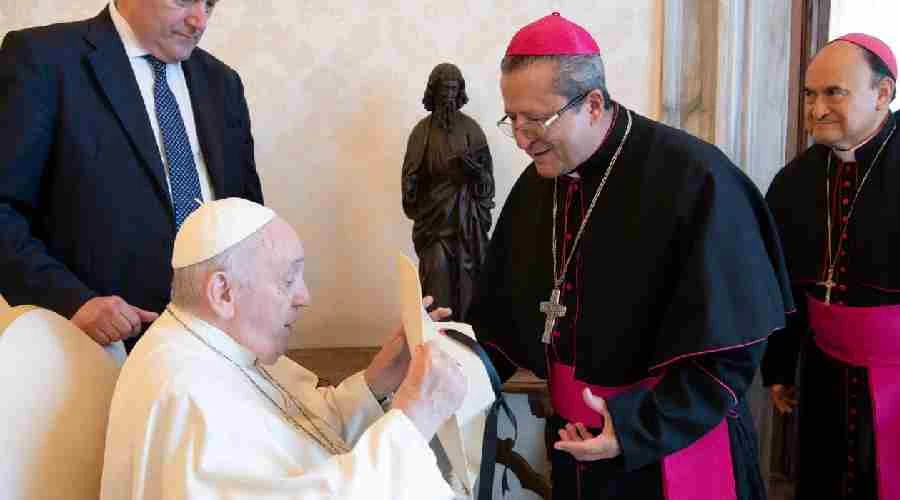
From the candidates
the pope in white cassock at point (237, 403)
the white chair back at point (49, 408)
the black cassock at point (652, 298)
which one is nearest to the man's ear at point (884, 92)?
the black cassock at point (652, 298)

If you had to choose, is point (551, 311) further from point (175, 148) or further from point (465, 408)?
point (175, 148)

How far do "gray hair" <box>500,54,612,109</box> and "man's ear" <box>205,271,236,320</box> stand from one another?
76cm

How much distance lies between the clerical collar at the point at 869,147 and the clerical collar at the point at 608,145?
106cm

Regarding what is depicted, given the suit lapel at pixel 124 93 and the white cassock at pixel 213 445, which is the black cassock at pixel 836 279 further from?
the suit lapel at pixel 124 93

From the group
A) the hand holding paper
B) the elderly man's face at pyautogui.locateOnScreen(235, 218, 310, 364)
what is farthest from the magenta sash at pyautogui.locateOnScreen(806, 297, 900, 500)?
the elderly man's face at pyautogui.locateOnScreen(235, 218, 310, 364)

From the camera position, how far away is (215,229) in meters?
1.79

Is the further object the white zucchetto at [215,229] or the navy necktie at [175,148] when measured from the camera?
the navy necktie at [175,148]

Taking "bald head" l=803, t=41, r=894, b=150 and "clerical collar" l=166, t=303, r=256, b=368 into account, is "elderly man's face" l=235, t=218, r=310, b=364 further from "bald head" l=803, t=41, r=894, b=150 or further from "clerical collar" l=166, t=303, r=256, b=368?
"bald head" l=803, t=41, r=894, b=150

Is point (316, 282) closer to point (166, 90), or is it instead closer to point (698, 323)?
point (166, 90)

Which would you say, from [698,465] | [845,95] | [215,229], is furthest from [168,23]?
[845,95]

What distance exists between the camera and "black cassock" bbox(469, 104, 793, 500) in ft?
6.03

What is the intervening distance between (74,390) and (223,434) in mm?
429

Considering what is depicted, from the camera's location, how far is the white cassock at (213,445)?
62.8 inches

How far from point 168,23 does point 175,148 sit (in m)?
0.35
